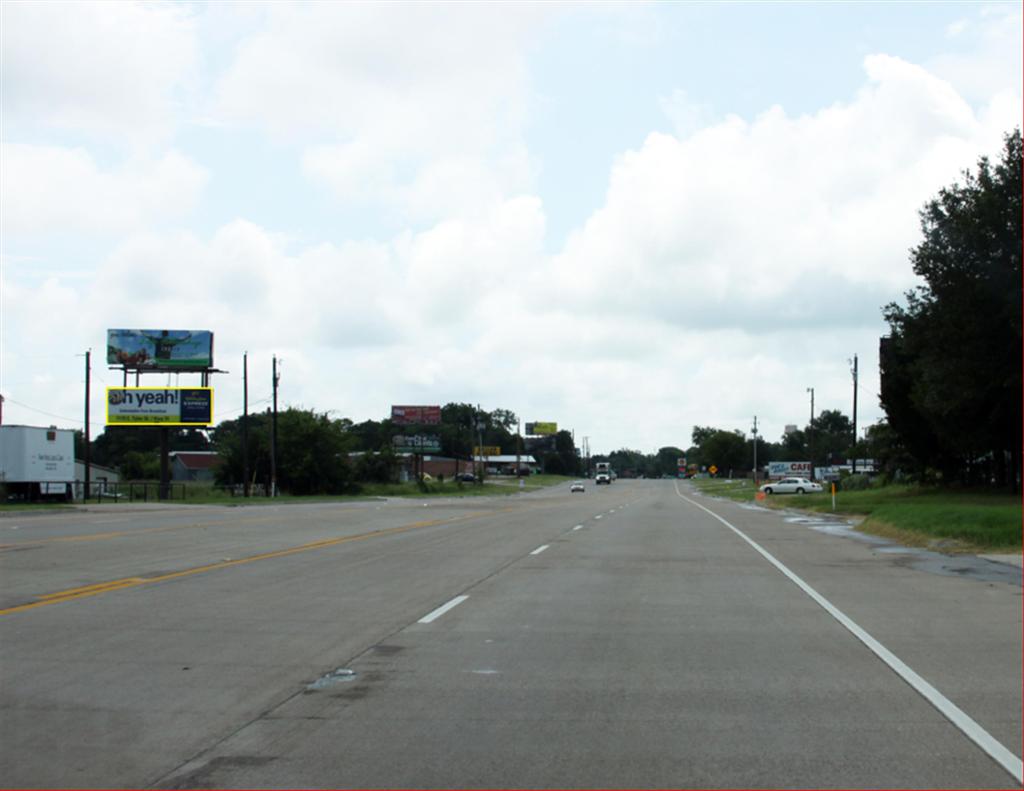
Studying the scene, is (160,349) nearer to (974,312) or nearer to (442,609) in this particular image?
(974,312)

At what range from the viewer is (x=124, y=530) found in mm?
28828

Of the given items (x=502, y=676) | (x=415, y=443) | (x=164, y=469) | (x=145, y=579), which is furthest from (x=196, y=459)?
(x=502, y=676)

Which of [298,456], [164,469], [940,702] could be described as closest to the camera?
[940,702]

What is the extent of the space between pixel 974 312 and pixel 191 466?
127m

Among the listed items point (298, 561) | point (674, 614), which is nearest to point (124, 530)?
point (298, 561)

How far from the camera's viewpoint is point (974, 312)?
3775cm

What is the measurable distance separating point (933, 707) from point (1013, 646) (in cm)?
330

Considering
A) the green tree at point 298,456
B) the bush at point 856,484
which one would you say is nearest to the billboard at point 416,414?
the green tree at point 298,456

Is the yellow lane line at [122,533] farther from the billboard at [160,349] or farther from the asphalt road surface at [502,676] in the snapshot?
the billboard at [160,349]

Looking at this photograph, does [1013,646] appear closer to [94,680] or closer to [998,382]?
[94,680]

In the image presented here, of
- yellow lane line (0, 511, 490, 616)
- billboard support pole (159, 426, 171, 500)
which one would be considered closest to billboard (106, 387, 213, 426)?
billboard support pole (159, 426, 171, 500)

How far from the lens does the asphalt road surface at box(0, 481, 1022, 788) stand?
6.61m

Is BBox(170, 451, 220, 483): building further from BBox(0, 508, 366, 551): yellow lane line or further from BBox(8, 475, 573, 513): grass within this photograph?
BBox(0, 508, 366, 551): yellow lane line

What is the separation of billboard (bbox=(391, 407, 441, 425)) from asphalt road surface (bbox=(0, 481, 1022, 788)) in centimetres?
13801
